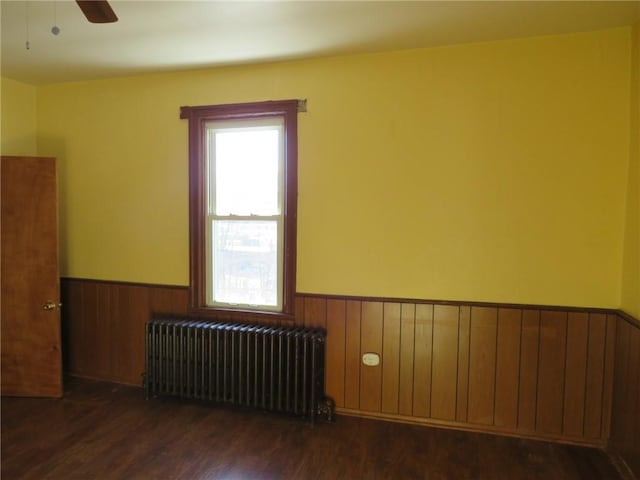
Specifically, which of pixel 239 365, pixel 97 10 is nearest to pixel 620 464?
pixel 239 365

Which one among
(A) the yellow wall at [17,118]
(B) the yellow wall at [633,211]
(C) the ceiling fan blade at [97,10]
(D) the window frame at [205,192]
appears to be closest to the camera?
(C) the ceiling fan blade at [97,10]

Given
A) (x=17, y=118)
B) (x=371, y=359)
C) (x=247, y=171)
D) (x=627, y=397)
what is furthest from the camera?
(x=17, y=118)

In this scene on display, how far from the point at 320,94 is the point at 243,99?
629 mm

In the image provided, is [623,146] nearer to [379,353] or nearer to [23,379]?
[379,353]

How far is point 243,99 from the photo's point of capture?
9.83ft

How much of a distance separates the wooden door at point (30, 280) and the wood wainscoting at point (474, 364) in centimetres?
205

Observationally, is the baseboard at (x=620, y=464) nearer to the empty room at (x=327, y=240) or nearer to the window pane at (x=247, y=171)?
the empty room at (x=327, y=240)

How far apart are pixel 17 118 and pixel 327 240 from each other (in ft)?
9.94

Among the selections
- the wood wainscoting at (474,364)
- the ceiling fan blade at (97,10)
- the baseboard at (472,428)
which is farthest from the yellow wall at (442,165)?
the ceiling fan blade at (97,10)

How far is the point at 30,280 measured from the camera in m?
3.08

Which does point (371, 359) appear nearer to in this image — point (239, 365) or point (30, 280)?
point (239, 365)

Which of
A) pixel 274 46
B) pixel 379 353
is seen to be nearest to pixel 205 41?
pixel 274 46

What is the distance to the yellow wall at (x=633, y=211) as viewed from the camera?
87.5 inches

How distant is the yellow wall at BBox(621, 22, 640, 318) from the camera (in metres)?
2.22
